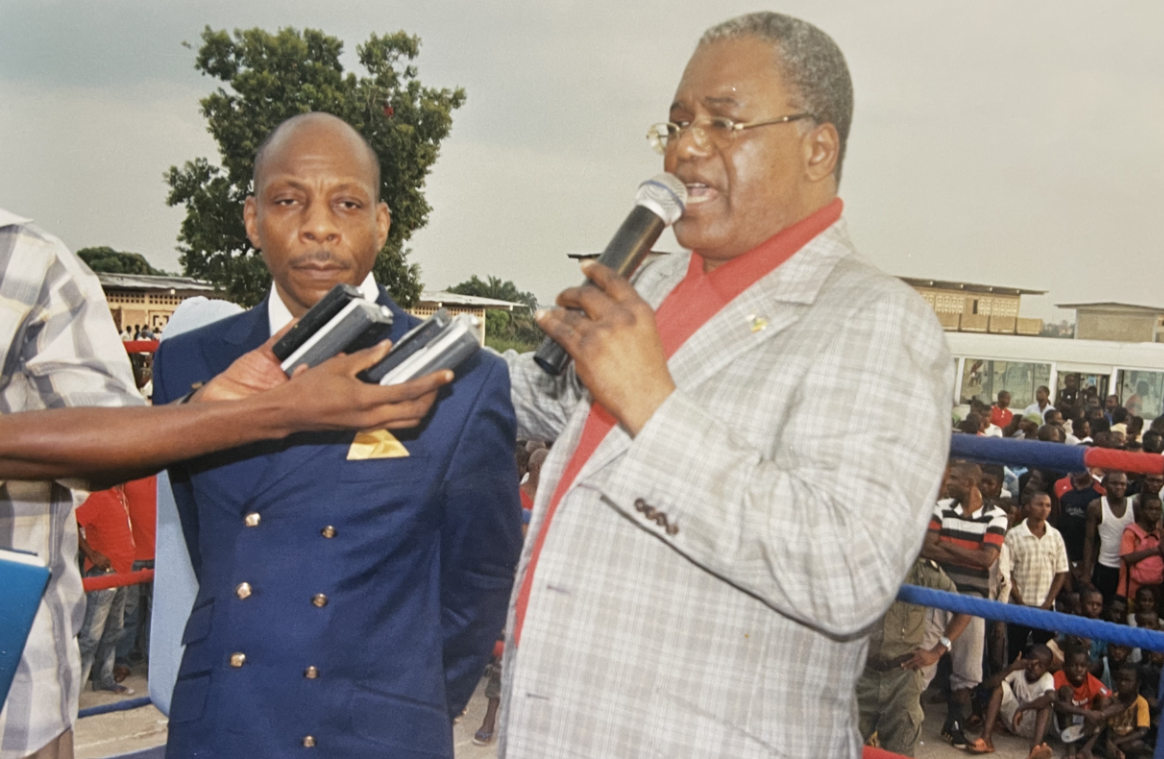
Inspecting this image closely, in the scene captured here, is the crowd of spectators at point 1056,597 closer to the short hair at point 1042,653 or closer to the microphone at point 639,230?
the short hair at point 1042,653

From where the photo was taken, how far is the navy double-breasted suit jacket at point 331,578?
1.61 meters

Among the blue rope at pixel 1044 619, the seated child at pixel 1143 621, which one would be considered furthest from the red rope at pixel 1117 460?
the seated child at pixel 1143 621

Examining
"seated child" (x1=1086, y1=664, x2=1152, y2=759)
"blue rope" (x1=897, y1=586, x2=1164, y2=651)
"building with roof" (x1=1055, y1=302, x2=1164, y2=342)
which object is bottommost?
"seated child" (x1=1086, y1=664, x2=1152, y2=759)

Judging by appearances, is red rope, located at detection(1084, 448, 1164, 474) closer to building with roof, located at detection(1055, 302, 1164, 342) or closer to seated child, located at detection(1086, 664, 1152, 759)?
seated child, located at detection(1086, 664, 1152, 759)

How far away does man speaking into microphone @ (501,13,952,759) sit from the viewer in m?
1.28

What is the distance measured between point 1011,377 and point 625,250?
12197 mm

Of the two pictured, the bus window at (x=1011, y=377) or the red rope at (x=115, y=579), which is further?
the bus window at (x=1011, y=377)

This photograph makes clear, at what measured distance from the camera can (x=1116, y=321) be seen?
16453mm

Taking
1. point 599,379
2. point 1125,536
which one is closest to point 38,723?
point 599,379

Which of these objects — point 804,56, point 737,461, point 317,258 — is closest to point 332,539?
point 317,258

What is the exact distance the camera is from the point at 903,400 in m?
1.31

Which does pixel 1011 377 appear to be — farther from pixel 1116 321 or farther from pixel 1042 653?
pixel 1042 653

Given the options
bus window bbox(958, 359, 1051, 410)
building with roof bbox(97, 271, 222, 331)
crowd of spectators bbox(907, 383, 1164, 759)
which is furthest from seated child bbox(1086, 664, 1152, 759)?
building with roof bbox(97, 271, 222, 331)

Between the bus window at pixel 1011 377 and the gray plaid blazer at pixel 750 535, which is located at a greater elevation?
the bus window at pixel 1011 377
